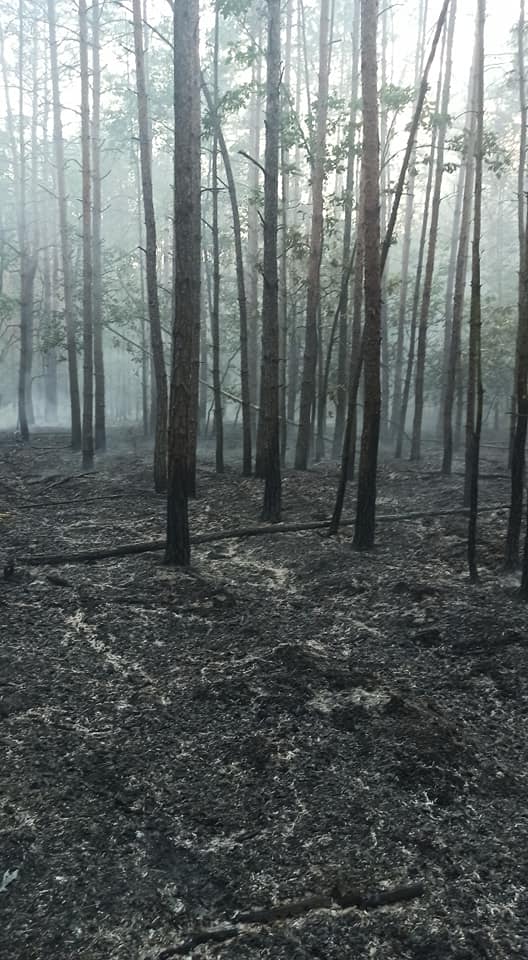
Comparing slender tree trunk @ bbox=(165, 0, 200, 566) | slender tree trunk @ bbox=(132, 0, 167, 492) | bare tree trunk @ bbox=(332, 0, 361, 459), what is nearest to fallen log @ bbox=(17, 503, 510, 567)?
slender tree trunk @ bbox=(165, 0, 200, 566)

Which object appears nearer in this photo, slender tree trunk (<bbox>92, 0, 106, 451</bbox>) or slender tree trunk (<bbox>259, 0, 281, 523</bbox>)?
slender tree trunk (<bbox>259, 0, 281, 523</bbox>)

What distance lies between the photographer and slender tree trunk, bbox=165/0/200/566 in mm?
7875

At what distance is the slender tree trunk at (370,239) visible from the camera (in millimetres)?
8312

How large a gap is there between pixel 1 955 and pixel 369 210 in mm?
8288

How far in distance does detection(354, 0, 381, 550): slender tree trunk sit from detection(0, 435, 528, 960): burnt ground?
5.13 ft

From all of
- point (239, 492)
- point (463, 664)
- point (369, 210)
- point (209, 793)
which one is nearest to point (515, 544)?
point (463, 664)

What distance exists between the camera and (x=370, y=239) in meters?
8.43

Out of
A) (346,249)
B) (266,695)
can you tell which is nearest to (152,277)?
(346,249)

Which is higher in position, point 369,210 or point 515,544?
point 369,210

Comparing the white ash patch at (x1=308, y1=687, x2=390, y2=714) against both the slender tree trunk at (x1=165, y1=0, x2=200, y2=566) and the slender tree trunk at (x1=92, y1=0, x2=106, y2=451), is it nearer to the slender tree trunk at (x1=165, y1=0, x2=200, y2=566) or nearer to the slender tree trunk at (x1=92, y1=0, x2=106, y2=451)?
the slender tree trunk at (x1=165, y1=0, x2=200, y2=566)

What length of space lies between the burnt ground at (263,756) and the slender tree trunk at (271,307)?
2.25m

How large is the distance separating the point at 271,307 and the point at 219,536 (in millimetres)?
4192

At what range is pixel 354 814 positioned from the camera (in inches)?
151

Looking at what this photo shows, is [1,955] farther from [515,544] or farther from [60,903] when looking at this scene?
[515,544]
